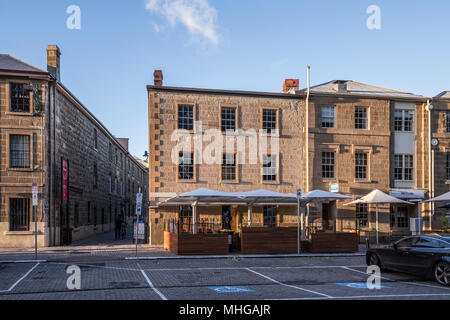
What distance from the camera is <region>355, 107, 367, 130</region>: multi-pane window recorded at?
28781 millimetres

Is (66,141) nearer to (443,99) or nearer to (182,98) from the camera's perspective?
(182,98)

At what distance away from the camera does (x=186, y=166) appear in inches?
1041

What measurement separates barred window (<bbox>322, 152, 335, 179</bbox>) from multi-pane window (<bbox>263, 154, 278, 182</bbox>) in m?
2.87

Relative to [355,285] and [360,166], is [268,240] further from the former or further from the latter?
[360,166]

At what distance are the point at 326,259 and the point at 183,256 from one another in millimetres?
5833

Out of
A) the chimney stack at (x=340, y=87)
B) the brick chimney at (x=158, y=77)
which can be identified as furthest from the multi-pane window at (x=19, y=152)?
the chimney stack at (x=340, y=87)

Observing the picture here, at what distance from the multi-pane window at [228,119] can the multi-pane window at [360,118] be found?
738cm

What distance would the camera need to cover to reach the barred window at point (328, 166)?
92.2 feet

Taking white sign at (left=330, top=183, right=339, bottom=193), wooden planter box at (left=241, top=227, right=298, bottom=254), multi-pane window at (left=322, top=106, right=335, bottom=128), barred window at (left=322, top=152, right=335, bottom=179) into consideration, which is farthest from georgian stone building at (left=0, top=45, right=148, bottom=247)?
multi-pane window at (left=322, top=106, right=335, bottom=128)

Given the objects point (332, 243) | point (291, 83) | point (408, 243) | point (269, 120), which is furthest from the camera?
point (291, 83)

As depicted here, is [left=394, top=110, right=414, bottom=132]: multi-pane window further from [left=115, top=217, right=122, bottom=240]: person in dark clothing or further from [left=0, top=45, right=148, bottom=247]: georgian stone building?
[left=0, top=45, right=148, bottom=247]: georgian stone building

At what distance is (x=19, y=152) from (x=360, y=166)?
1864 cm

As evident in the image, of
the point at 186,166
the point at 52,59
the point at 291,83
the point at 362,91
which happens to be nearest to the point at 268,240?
the point at 186,166
